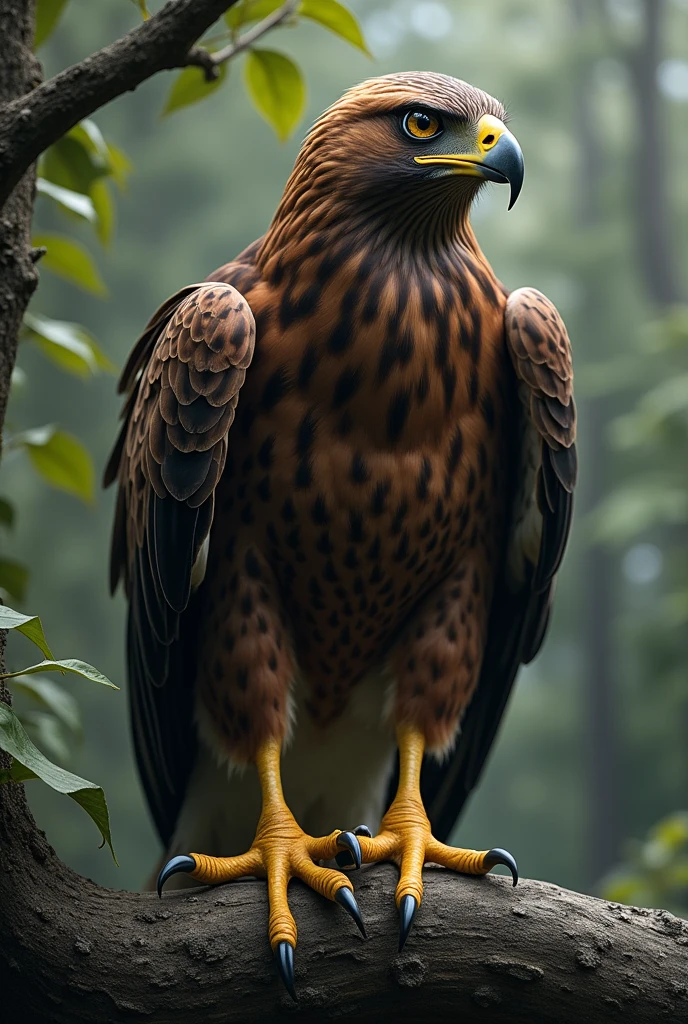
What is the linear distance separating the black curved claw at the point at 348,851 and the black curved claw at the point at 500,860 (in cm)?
20

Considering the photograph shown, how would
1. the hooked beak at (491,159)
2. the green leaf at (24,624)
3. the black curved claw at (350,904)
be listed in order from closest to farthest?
the green leaf at (24,624), the black curved claw at (350,904), the hooked beak at (491,159)

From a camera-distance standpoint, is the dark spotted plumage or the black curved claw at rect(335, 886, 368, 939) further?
the dark spotted plumage

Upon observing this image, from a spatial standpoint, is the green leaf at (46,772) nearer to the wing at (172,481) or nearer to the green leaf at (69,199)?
the wing at (172,481)

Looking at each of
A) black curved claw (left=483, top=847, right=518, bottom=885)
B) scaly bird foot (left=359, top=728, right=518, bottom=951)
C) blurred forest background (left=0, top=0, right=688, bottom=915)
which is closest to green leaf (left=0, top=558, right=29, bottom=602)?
scaly bird foot (left=359, top=728, right=518, bottom=951)

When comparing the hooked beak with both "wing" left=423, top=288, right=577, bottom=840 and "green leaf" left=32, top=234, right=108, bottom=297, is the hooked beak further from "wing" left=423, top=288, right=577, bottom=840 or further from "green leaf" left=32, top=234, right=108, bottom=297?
"green leaf" left=32, top=234, right=108, bottom=297

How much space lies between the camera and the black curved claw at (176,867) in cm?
160

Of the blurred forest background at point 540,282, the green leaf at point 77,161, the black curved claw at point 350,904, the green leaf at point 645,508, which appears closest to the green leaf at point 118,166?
the green leaf at point 77,161

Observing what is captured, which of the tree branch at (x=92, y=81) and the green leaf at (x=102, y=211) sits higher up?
the green leaf at (x=102, y=211)

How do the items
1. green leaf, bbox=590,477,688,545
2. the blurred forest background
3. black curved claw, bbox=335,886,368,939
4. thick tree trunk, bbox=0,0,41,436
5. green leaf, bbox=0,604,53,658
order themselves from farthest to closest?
the blurred forest background, green leaf, bbox=590,477,688,545, thick tree trunk, bbox=0,0,41,436, black curved claw, bbox=335,886,368,939, green leaf, bbox=0,604,53,658

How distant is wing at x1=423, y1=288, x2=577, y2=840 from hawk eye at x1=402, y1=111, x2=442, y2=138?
353 millimetres

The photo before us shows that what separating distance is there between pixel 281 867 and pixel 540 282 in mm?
10303

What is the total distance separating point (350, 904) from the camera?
152 cm

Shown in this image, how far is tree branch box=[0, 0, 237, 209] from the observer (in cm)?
142

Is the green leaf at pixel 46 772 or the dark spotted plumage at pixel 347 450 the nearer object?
the green leaf at pixel 46 772
